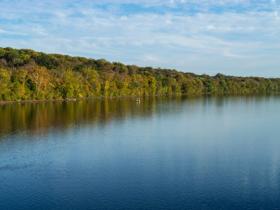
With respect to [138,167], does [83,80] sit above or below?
above

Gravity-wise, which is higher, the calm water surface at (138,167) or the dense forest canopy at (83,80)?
the dense forest canopy at (83,80)

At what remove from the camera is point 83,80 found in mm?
98125

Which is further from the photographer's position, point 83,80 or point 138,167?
point 83,80

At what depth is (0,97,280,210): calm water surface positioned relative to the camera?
1861 centimetres

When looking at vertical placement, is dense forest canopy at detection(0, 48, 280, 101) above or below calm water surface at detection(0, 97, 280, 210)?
above

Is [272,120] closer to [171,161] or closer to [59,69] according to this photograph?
[171,161]

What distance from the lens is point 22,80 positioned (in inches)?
3120

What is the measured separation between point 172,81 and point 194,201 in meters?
110

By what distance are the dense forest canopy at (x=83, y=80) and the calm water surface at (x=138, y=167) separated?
3905cm

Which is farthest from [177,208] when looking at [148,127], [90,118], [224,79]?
[224,79]

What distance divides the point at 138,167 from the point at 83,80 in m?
75.9

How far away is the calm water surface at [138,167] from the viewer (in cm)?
1861

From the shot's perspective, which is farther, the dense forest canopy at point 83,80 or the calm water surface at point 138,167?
the dense forest canopy at point 83,80

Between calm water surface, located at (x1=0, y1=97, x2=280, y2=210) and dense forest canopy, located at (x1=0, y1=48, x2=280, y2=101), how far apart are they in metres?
39.0
